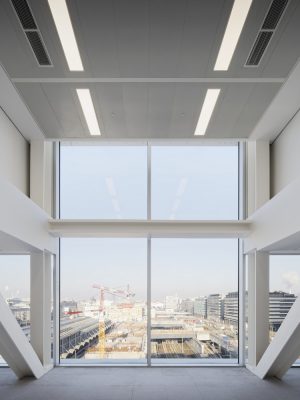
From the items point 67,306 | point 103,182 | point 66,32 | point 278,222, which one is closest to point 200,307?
point 67,306

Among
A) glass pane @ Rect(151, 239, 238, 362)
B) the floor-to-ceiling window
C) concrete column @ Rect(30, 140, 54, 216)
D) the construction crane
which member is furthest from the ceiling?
the construction crane

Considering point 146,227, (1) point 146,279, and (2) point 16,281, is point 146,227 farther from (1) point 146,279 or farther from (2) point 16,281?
(2) point 16,281

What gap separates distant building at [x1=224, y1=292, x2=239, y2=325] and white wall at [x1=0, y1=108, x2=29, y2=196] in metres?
5.70

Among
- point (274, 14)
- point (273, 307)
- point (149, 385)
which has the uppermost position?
point (274, 14)

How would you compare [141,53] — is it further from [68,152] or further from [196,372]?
[196,372]

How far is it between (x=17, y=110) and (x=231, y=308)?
284 inches

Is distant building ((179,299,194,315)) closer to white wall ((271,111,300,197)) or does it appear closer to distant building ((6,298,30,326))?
white wall ((271,111,300,197))

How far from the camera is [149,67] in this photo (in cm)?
825

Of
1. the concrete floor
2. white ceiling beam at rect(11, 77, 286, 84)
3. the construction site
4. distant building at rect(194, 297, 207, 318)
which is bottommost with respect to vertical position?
the concrete floor

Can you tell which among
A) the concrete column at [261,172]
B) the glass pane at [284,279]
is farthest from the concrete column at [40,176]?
the glass pane at [284,279]

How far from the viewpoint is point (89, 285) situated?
13625mm

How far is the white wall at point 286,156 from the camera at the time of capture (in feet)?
35.9

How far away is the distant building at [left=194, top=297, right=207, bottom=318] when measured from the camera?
44.7ft

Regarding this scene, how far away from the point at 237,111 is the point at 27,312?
693cm
